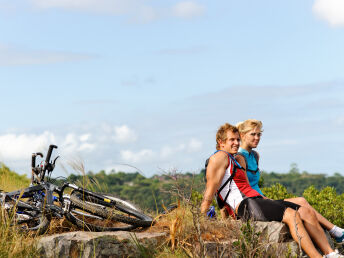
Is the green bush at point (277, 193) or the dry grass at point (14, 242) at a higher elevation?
the green bush at point (277, 193)

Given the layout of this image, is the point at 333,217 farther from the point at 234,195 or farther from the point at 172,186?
the point at 172,186

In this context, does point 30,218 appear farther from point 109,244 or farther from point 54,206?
point 109,244

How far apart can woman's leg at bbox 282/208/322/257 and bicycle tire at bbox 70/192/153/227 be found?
196cm

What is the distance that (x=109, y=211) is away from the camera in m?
7.35

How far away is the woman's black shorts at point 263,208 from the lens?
7.06 m

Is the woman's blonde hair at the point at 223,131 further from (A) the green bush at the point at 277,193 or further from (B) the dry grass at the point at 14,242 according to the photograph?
(A) the green bush at the point at 277,193

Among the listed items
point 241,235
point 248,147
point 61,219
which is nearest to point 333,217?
point 248,147

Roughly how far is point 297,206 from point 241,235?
1.02 metres

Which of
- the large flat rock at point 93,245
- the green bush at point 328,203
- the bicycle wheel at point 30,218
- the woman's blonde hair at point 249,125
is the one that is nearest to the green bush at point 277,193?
the green bush at point 328,203

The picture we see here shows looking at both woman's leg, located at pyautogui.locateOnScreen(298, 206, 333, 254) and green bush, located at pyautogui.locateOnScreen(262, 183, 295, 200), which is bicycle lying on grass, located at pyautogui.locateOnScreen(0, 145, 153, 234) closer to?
woman's leg, located at pyautogui.locateOnScreen(298, 206, 333, 254)

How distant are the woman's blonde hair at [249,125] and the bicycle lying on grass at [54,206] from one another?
1956 mm

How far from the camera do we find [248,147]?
310 inches

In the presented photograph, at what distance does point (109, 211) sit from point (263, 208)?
2.17 m

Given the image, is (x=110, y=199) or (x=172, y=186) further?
(x=110, y=199)
